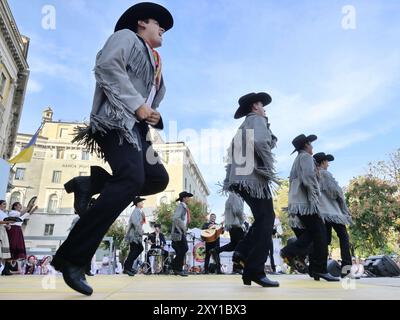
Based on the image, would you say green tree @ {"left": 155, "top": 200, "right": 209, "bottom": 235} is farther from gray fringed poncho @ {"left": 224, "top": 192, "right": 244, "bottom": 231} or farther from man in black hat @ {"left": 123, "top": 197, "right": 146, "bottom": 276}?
gray fringed poncho @ {"left": 224, "top": 192, "right": 244, "bottom": 231}

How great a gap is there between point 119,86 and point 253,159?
1.90 metres

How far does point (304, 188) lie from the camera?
5449 millimetres

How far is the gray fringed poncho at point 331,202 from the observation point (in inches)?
236

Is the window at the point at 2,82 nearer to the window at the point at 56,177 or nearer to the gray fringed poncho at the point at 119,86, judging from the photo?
the window at the point at 56,177

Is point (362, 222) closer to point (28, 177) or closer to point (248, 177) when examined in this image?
point (248, 177)

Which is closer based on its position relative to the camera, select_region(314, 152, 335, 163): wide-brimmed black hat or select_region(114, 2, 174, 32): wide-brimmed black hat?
select_region(114, 2, 174, 32): wide-brimmed black hat

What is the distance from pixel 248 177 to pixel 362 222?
1908 centimetres

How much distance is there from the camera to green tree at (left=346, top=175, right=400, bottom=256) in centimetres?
1989

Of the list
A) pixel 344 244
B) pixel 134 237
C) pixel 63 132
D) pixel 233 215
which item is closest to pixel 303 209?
pixel 344 244

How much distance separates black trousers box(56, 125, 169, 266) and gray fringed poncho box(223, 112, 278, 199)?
62.3 inches

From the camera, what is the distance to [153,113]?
2.39m

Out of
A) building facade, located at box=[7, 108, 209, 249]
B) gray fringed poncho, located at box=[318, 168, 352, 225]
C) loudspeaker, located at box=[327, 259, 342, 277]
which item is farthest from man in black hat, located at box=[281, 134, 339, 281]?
building facade, located at box=[7, 108, 209, 249]

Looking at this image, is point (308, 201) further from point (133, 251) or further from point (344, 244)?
A: point (133, 251)

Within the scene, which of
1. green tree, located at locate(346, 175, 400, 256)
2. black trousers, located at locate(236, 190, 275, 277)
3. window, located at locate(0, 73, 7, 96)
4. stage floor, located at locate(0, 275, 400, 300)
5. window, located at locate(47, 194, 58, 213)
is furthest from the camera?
window, located at locate(47, 194, 58, 213)
